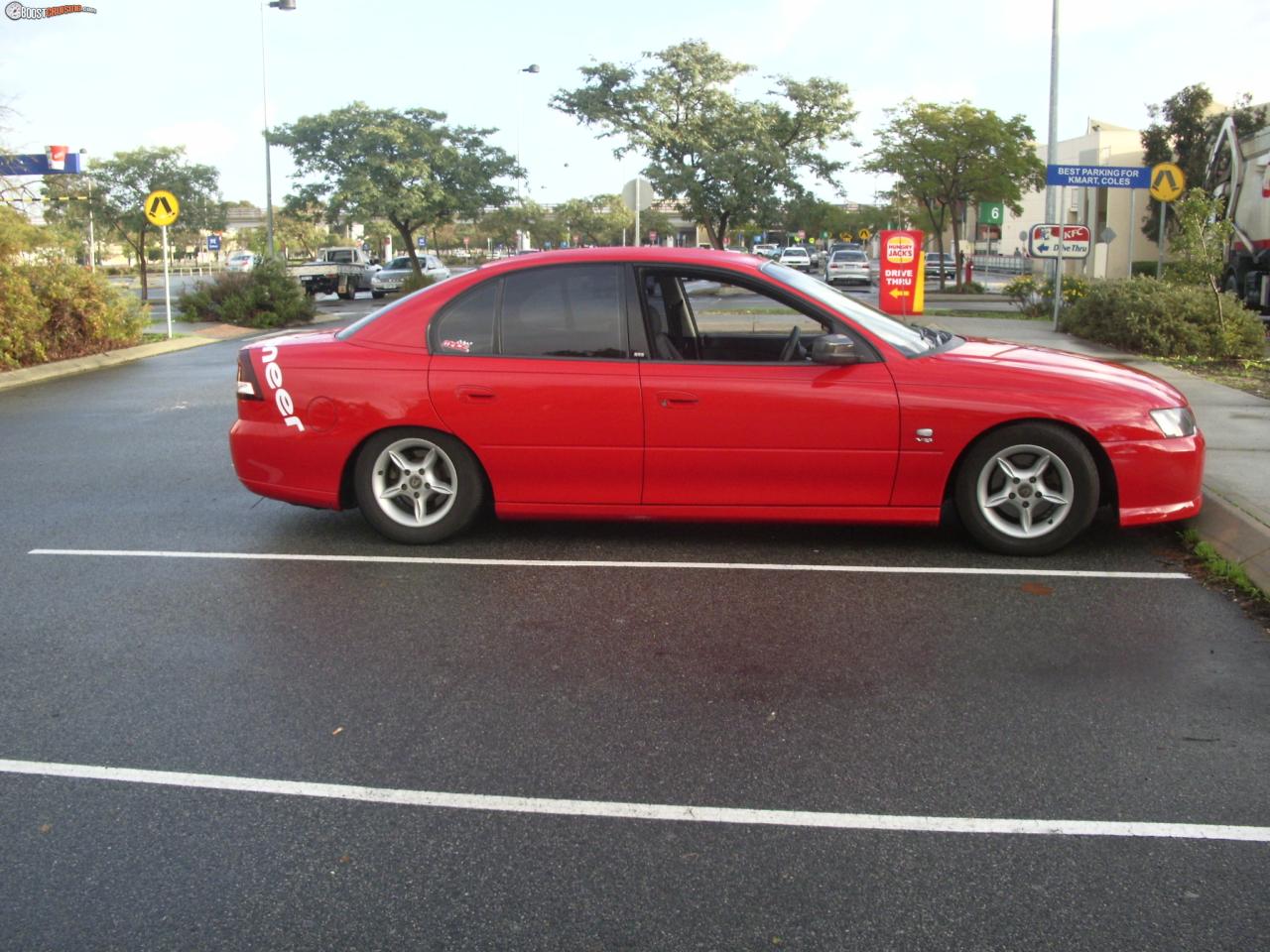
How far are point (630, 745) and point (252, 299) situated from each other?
2469 centimetres

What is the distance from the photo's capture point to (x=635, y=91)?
139ft

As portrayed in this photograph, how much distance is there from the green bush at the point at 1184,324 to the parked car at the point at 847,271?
92.3ft

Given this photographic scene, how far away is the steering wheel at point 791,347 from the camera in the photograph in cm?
643

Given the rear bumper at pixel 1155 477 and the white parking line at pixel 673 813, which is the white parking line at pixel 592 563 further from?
the white parking line at pixel 673 813

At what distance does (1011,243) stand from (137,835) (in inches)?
3580

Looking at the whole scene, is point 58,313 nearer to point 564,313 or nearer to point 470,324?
point 470,324

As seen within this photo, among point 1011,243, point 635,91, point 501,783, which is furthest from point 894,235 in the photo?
point 1011,243

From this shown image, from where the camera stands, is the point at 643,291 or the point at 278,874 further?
the point at 643,291

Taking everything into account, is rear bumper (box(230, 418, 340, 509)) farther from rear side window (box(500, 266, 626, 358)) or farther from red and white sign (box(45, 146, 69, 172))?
red and white sign (box(45, 146, 69, 172))

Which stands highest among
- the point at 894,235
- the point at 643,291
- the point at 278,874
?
the point at 894,235

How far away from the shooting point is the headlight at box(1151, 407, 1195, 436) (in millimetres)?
6109

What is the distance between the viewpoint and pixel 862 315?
21.6ft

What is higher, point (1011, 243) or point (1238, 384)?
point (1011, 243)

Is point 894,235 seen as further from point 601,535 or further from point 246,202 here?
point 246,202
